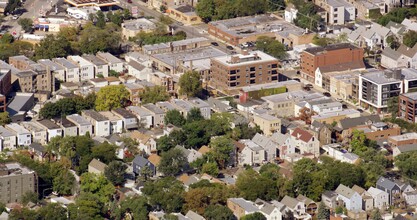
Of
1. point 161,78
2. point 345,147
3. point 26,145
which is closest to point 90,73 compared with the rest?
point 161,78

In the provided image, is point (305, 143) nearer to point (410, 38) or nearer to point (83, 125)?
point (83, 125)

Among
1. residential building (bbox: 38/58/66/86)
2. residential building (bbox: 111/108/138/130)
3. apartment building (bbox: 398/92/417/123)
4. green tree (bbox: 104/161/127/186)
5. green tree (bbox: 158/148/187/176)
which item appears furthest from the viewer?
residential building (bbox: 38/58/66/86)

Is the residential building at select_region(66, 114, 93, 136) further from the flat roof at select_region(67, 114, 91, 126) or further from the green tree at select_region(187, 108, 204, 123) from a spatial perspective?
the green tree at select_region(187, 108, 204, 123)

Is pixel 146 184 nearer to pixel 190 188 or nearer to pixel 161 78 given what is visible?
pixel 190 188

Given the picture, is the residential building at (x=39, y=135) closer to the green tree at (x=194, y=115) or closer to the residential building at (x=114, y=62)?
the green tree at (x=194, y=115)

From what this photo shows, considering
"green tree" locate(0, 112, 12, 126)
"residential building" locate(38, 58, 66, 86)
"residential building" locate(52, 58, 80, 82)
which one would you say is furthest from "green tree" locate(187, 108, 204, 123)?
"residential building" locate(52, 58, 80, 82)

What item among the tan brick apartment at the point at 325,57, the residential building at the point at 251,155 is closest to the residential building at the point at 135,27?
the tan brick apartment at the point at 325,57
